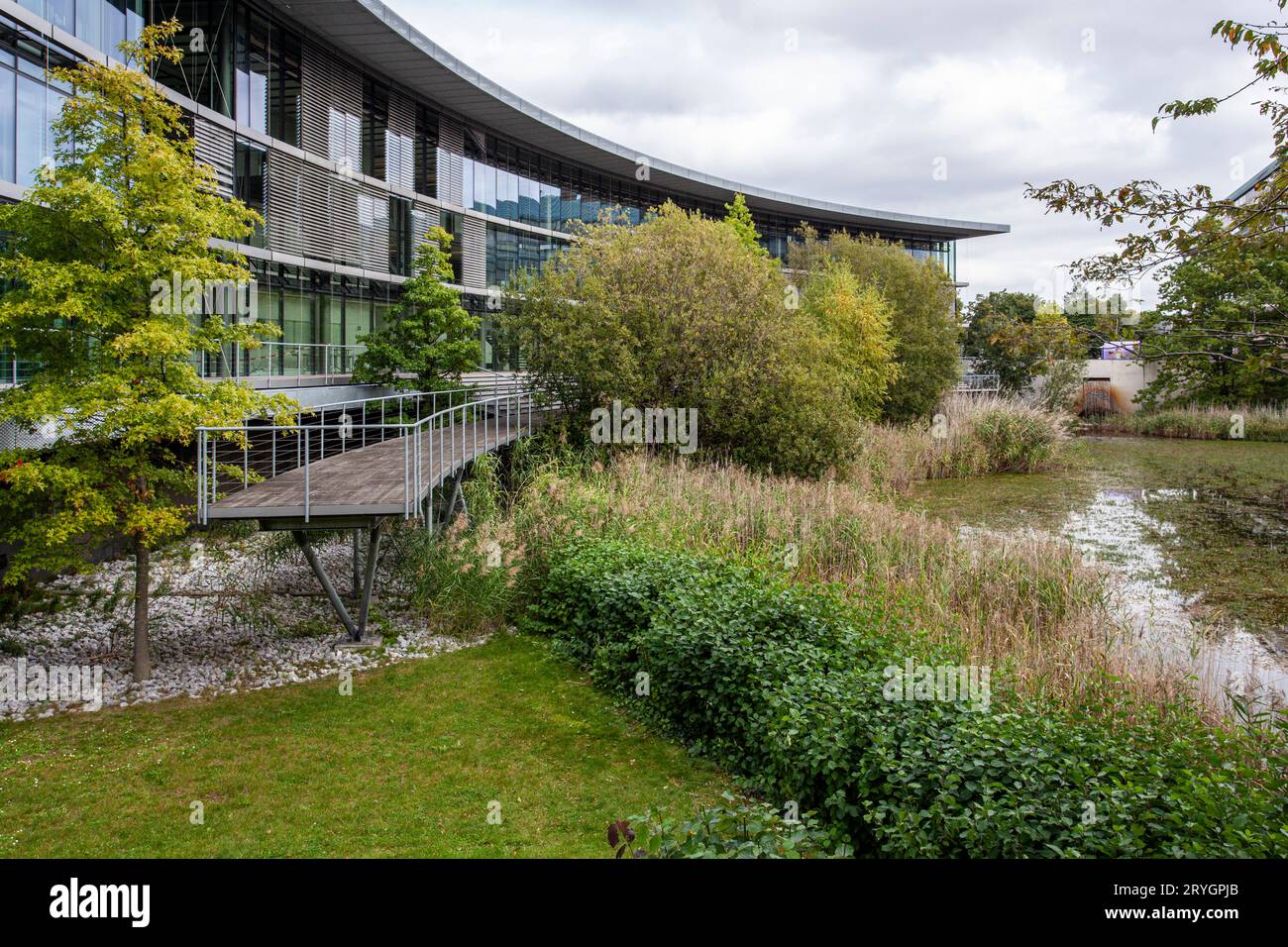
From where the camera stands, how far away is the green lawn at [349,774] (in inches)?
247

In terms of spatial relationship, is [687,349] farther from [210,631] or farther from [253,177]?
[253,177]

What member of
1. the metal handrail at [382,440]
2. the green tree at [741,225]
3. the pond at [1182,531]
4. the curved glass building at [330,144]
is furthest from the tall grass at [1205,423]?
the metal handrail at [382,440]

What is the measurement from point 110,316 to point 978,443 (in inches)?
897

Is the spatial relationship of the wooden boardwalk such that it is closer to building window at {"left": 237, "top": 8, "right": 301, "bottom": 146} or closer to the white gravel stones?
the white gravel stones

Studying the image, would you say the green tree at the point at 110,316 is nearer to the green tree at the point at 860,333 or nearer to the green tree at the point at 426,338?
the green tree at the point at 426,338

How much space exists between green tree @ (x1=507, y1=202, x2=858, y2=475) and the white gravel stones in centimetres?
701

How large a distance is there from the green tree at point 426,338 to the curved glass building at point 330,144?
1.18 meters

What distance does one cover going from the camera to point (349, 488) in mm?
10711

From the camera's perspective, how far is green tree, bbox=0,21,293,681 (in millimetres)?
8484

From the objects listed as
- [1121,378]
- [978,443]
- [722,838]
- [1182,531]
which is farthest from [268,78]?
[1121,378]

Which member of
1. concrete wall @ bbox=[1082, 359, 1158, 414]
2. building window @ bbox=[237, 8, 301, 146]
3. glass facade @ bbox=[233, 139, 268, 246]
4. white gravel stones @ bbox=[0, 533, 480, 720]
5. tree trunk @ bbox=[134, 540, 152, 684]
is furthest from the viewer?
concrete wall @ bbox=[1082, 359, 1158, 414]

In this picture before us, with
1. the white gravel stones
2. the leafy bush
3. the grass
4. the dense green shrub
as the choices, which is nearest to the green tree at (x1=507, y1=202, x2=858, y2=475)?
the grass
